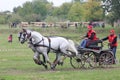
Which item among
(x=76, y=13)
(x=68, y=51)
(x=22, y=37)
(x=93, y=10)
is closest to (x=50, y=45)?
(x=68, y=51)

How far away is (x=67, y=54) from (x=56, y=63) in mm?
703

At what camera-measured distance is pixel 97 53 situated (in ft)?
69.6

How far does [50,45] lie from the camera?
20578 millimetres

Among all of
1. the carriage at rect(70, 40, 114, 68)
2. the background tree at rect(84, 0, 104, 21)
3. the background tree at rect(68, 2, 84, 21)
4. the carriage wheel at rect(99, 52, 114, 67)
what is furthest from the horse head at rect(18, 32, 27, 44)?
the background tree at rect(68, 2, 84, 21)

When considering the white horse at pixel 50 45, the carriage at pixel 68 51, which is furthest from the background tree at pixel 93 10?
the white horse at pixel 50 45

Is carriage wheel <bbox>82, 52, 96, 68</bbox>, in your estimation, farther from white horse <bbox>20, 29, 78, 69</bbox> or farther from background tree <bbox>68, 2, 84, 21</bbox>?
background tree <bbox>68, 2, 84, 21</bbox>

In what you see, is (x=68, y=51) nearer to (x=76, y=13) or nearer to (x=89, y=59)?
(x=89, y=59)

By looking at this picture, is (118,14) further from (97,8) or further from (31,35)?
(31,35)

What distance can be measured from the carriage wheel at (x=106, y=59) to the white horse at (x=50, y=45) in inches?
50.8

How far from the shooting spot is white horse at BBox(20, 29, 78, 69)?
805 inches

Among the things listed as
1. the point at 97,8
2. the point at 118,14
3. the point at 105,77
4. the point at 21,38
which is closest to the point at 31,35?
the point at 21,38

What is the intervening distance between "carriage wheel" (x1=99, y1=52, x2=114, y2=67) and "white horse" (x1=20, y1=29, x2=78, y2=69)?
4.23ft

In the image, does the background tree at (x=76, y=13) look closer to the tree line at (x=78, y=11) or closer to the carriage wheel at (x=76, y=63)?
the tree line at (x=78, y=11)

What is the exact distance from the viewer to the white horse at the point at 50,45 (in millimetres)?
20438
